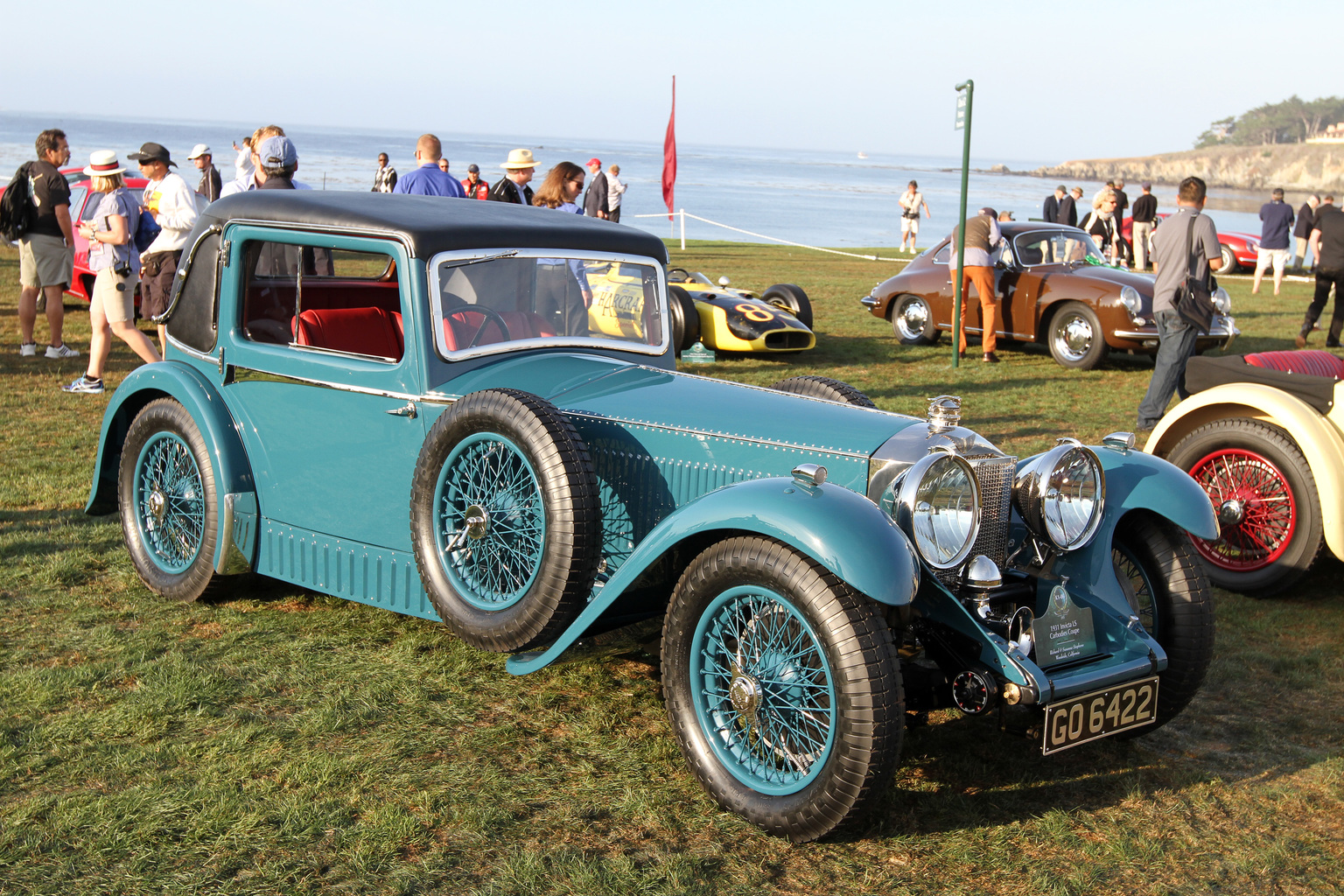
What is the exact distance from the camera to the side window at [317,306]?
15.6 ft

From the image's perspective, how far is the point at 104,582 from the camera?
507 centimetres

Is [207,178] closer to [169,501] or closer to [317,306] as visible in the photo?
[317,306]

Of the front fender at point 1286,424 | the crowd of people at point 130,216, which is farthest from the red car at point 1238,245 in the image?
the front fender at point 1286,424

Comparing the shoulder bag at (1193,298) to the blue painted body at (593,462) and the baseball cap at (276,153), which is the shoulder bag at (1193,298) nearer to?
the blue painted body at (593,462)

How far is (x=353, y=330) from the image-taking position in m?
4.94

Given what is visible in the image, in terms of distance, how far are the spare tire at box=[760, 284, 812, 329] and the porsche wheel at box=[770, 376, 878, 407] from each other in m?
7.96

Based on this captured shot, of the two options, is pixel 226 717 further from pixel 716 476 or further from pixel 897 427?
pixel 897 427

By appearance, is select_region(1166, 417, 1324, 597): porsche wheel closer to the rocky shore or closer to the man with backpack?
the man with backpack

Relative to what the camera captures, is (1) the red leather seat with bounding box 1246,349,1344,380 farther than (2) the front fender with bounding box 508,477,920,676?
Yes

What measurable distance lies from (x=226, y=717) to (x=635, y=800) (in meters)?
1.52

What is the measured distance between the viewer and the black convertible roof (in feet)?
13.9

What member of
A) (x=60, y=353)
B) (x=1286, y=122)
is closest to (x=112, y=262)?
(x=60, y=353)

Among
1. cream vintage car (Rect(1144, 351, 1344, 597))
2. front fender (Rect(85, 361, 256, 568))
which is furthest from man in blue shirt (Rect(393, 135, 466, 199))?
cream vintage car (Rect(1144, 351, 1344, 597))

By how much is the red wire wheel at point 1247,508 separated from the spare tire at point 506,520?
3.44m
